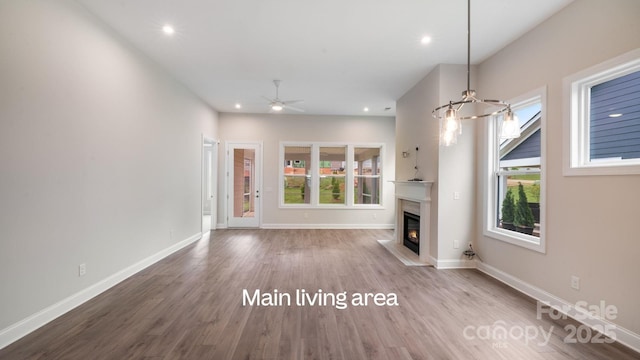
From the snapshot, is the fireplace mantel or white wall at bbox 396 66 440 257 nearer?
white wall at bbox 396 66 440 257

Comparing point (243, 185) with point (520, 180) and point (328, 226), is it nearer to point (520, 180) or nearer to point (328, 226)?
point (328, 226)

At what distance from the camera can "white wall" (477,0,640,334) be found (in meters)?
2.23

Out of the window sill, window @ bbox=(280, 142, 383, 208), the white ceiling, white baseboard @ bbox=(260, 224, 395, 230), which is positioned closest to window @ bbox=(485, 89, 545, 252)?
the window sill

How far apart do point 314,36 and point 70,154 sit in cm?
288

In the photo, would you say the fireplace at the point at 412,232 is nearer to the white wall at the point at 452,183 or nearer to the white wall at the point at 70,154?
the white wall at the point at 452,183

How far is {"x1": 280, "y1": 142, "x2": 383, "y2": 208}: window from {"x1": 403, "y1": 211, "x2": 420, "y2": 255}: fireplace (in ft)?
7.02

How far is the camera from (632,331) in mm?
2186

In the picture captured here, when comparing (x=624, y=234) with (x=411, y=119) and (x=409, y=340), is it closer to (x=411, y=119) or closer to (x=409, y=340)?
(x=409, y=340)

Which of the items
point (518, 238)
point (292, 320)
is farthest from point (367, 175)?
point (292, 320)

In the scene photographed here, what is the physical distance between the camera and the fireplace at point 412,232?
4.85 m

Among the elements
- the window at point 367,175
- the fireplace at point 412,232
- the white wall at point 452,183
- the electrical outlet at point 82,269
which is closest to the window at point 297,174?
the window at point 367,175

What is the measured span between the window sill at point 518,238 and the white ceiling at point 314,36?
6.93 ft

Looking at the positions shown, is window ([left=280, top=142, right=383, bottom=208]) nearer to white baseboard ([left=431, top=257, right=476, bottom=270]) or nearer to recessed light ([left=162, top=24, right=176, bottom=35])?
white baseboard ([left=431, top=257, right=476, bottom=270])

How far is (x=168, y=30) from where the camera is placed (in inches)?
128
